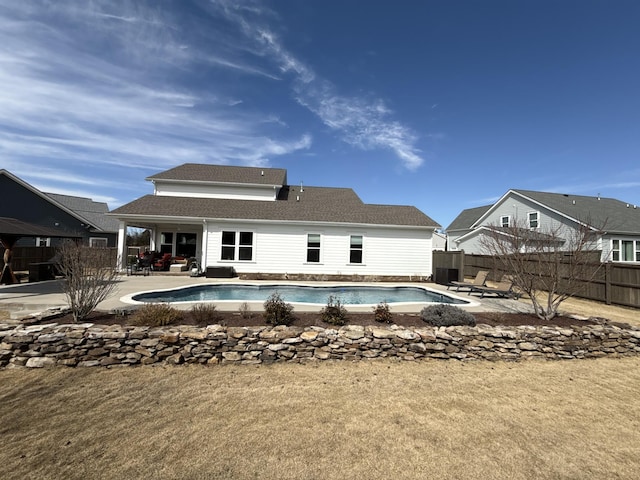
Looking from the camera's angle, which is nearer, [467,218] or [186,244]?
[186,244]

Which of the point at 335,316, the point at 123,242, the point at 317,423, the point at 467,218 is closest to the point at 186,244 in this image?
the point at 123,242

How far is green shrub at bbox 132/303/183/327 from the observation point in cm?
583

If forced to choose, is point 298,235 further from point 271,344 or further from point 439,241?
point 439,241

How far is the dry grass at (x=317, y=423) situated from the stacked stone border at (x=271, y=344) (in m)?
0.28

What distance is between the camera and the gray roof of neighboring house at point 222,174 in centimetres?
2120

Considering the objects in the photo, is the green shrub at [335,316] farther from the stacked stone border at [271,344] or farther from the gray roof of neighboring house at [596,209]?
the gray roof of neighboring house at [596,209]

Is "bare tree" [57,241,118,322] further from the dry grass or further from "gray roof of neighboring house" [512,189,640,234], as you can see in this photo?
"gray roof of neighboring house" [512,189,640,234]

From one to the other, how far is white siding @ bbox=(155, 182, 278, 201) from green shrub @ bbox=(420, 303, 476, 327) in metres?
16.5

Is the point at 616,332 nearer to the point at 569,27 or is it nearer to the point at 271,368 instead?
the point at 271,368

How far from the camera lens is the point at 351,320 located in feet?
21.9

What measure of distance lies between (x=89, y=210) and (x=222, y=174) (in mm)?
15513

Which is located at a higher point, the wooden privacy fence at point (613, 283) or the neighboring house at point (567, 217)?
the neighboring house at point (567, 217)

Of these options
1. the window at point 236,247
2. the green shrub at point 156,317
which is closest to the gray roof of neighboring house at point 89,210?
the window at point 236,247

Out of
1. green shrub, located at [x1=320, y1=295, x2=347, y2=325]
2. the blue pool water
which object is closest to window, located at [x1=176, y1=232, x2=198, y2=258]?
the blue pool water
